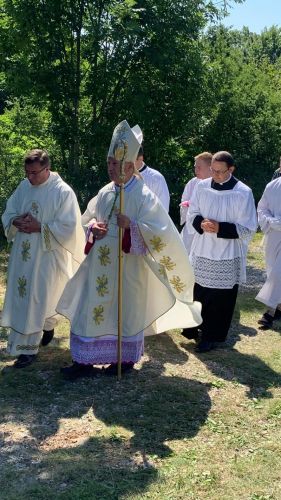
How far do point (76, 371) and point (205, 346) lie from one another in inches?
63.7

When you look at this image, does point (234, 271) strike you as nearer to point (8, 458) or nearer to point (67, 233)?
point (67, 233)

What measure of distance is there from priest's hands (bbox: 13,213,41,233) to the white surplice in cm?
5

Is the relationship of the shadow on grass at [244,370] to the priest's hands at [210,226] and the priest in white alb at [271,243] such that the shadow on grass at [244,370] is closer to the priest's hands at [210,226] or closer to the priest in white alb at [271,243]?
the priest in white alb at [271,243]

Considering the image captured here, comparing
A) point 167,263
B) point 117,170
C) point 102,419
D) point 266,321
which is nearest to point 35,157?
point 117,170

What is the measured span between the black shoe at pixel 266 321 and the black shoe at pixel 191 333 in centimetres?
102

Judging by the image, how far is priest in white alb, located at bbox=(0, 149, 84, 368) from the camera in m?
5.50

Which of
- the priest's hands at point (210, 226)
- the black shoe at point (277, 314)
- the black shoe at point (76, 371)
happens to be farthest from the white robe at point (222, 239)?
the black shoe at point (76, 371)

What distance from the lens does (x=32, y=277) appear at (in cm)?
552

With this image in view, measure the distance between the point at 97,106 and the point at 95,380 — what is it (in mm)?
7192

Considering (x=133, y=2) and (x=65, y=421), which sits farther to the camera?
(x=133, y=2)

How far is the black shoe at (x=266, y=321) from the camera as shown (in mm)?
7227

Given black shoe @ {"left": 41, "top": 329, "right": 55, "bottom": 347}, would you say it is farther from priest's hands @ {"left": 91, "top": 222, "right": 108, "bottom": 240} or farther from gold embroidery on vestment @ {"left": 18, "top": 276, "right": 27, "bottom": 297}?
priest's hands @ {"left": 91, "top": 222, "right": 108, "bottom": 240}

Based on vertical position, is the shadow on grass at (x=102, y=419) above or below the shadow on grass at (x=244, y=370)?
above

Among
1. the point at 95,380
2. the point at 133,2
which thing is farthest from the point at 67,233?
the point at 133,2
